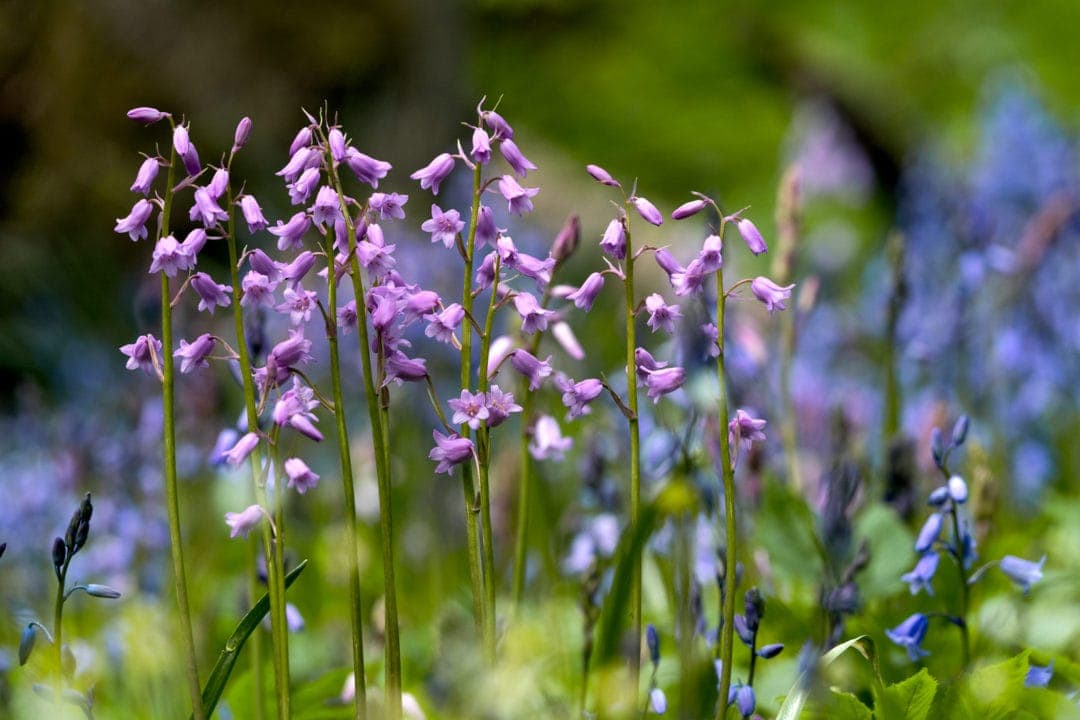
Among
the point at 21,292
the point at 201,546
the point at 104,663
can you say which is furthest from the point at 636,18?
the point at 104,663

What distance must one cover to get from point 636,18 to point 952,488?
10.5 metres

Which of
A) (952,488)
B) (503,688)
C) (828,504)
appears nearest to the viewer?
(503,688)

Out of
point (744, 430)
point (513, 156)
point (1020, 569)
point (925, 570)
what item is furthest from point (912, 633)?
point (513, 156)

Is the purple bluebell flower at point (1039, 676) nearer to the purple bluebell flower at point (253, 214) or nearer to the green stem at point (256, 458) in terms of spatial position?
the green stem at point (256, 458)

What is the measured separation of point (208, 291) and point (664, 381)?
1.60 feet

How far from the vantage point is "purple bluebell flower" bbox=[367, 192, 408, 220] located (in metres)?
1.28

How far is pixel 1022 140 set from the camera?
14.6ft

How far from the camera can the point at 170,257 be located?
1.24m

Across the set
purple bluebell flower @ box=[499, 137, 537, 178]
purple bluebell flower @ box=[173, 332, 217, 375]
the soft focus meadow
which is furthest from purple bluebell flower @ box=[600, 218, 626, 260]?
purple bluebell flower @ box=[173, 332, 217, 375]

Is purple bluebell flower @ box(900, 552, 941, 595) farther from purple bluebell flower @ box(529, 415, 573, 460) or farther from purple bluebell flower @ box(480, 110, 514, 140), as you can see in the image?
purple bluebell flower @ box(480, 110, 514, 140)

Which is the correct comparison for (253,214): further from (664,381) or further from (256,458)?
(664,381)

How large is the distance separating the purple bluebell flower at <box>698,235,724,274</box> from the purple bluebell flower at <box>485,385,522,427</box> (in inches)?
9.4

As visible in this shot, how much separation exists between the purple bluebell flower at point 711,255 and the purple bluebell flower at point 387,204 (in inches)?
12.0

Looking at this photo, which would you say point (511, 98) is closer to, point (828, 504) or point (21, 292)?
point (21, 292)
